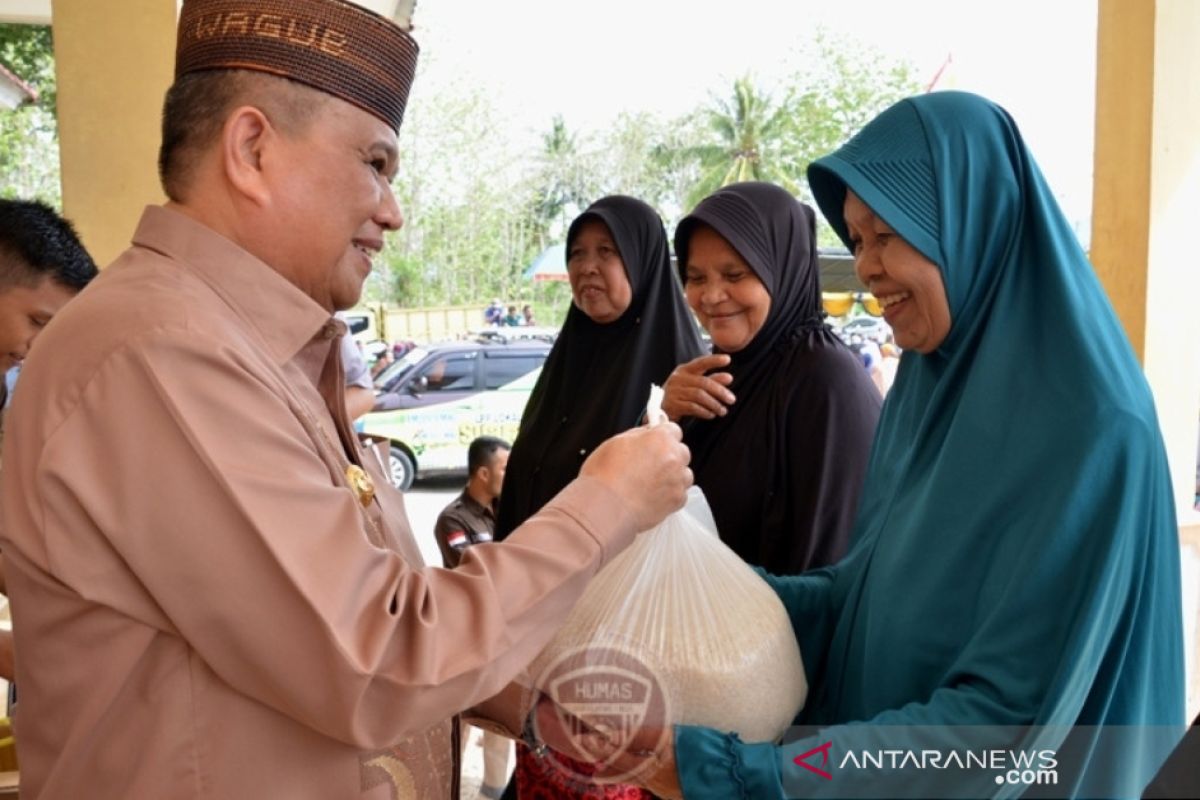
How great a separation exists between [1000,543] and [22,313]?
86.3 inches

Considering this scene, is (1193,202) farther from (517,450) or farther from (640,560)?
(640,560)

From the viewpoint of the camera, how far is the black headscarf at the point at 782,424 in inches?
90.3

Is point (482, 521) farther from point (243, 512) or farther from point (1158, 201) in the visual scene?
point (243, 512)

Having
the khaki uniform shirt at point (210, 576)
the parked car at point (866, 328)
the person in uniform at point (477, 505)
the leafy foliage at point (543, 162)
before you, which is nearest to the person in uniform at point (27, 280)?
the khaki uniform shirt at point (210, 576)

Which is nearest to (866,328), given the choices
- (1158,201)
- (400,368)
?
(400,368)

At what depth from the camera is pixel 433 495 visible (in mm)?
11766

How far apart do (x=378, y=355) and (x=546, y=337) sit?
229cm

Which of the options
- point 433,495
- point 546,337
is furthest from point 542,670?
point 546,337

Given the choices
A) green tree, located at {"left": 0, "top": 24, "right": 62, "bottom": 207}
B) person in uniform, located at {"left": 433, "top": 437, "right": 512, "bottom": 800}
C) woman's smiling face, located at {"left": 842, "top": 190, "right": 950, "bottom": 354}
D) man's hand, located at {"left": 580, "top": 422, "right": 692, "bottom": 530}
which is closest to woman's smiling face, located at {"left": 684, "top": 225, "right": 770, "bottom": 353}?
woman's smiling face, located at {"left": 842, "top": 190, "right": 950, "bottom": 354}

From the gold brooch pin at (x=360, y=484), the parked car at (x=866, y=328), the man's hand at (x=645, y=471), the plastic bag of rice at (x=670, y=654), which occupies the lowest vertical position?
the parked car at (x=866, y=328)

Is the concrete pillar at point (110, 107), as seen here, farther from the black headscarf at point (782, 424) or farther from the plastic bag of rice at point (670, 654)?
the plastic bag of rice at point (670, 654)

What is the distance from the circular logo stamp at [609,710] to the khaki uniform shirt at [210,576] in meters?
0.19

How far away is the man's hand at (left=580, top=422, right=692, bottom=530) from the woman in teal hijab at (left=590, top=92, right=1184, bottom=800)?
296 millimetres

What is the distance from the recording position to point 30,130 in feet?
73.7
